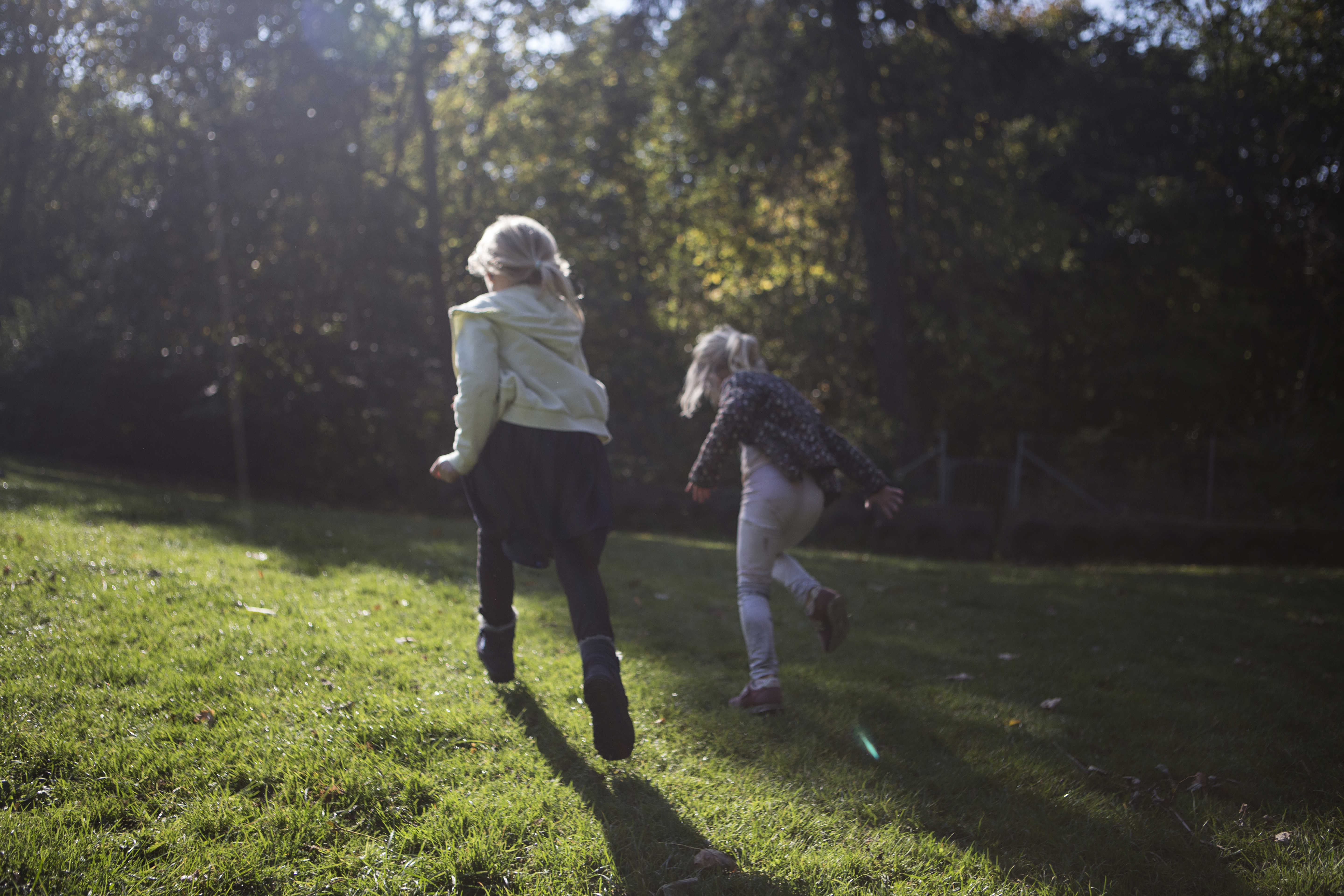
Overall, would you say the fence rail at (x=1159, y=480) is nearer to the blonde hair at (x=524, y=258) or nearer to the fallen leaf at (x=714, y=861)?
the blonde hair at (x=524, y=258)

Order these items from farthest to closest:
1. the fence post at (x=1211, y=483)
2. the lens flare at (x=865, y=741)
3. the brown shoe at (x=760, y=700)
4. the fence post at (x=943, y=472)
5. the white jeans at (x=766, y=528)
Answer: the fence post at (x=943, y=472), the fence post at (x=1211, y=483), the white jeans at (x=766, y=528), the brown shoe at (x=760, y=700), the lens flare at (x=865, y=741)

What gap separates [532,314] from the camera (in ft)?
10.9

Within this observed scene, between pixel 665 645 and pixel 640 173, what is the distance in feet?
50.7

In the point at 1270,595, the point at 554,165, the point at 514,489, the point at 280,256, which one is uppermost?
the point at 554,165

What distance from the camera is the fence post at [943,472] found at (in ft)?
45.7

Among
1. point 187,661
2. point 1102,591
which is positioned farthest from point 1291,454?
point 187,661

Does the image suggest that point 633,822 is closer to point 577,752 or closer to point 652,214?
point 577,752

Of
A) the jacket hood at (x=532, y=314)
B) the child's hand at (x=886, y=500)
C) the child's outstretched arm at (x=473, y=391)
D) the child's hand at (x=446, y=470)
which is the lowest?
the child's hand at (x=886, y=500)

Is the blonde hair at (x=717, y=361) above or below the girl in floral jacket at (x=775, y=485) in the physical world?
above

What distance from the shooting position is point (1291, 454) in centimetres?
1299

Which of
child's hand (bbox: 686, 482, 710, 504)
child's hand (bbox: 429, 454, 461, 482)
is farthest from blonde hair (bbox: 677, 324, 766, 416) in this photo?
child's hand (bbox: 429, 454, 461, 482)

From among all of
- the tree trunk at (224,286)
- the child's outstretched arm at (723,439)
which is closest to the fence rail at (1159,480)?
the child's outstretched arm at (723,439)

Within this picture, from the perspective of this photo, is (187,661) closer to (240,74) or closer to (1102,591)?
(1102,591)

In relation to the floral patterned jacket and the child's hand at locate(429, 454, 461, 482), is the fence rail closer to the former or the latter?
the floral patterned jacket
